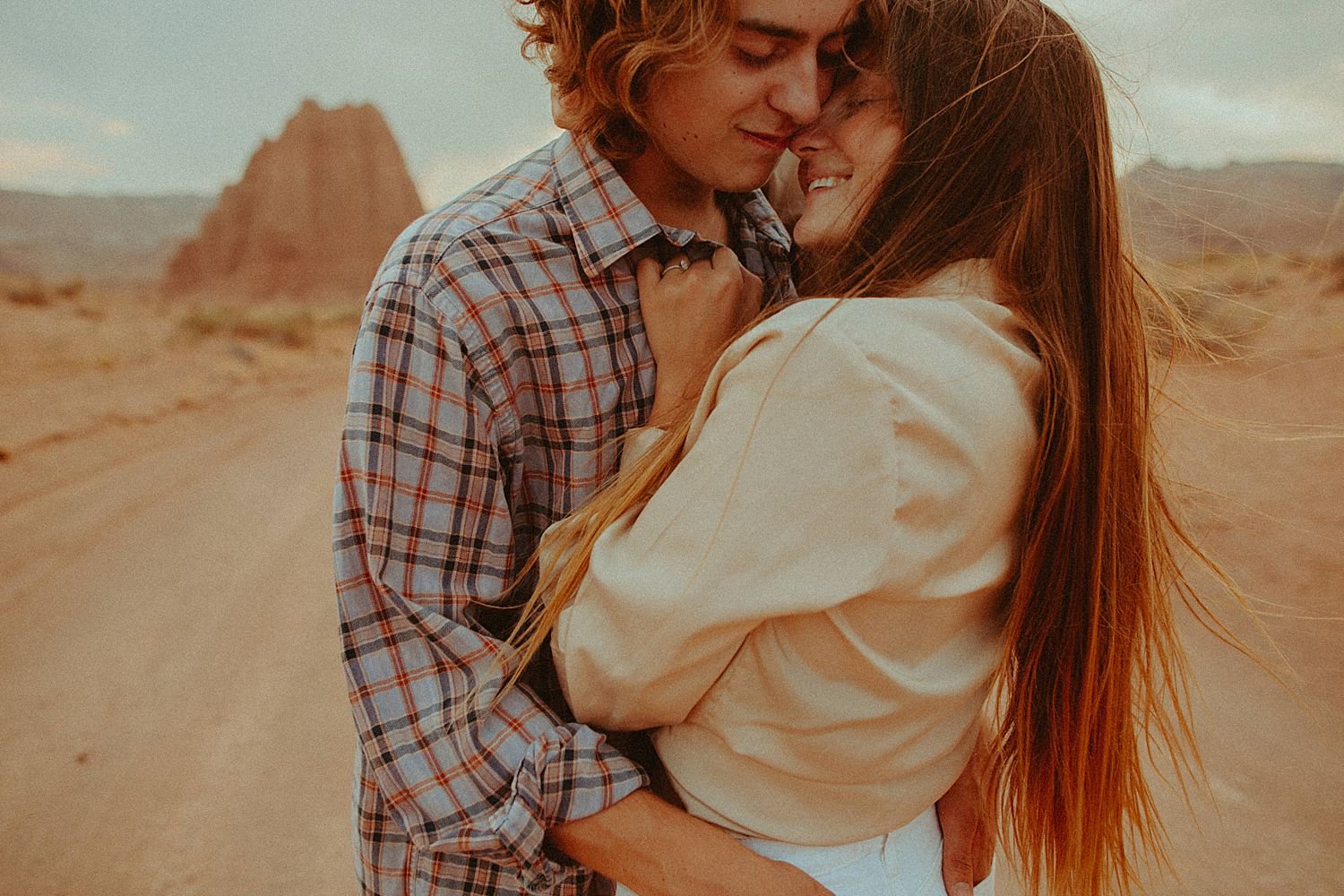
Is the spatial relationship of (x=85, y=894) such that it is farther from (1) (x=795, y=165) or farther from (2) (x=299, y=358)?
(2) (x=299, y=358)

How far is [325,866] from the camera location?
126 inches

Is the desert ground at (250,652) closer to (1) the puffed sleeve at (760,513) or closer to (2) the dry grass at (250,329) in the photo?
(1) the puffed sleeve at (760,513)

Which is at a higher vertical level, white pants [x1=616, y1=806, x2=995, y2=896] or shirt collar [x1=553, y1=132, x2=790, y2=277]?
shirt collar [x1=553, y1=132, x2=790, y2=277]

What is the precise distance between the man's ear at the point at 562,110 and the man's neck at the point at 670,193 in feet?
0.41

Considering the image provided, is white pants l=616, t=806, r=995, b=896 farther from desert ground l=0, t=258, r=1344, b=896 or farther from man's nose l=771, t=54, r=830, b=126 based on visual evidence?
man's nose l=771, t=54, r=830, b=126

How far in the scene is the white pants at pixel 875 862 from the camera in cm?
Answer: 135

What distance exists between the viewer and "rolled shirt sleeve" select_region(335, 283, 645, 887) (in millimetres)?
1339

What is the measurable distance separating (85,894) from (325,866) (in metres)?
0.74

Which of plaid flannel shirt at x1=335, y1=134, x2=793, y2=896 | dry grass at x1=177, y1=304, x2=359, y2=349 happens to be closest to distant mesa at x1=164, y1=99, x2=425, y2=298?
dry grass at x1=177, y1=304, x2=359, y2=349

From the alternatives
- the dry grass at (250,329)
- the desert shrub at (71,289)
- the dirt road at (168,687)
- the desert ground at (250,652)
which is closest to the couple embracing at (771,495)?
the desert ground at (250,652)

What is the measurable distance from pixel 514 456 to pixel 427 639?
0.31m

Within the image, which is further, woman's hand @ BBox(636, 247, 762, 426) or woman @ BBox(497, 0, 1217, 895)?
woman's hand @ BBox(636, 247, 762, 426)

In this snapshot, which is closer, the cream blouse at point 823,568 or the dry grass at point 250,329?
the cream blouse at point 823,568

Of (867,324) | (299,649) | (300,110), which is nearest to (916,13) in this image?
(867,324)
